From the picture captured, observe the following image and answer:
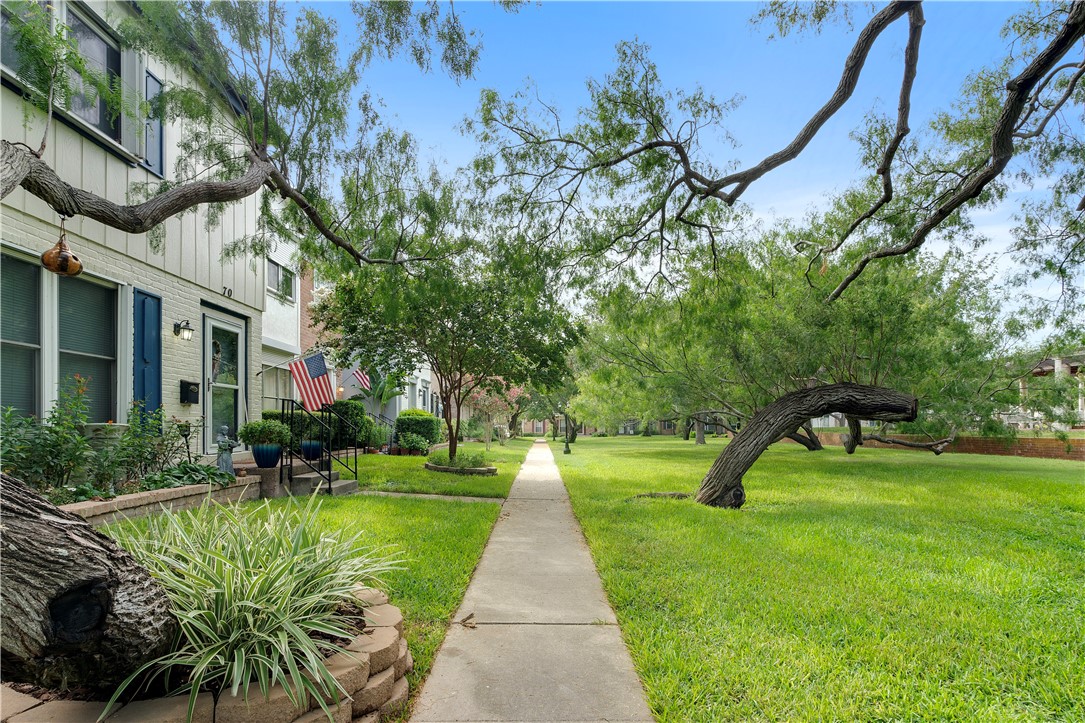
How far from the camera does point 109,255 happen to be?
6.88 meters

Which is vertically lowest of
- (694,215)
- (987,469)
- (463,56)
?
(987,469)

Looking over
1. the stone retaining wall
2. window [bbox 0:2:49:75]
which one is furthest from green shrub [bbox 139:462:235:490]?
the stone retaining wall

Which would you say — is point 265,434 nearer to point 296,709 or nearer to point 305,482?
point 305,482

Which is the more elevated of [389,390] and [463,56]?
[463,56]

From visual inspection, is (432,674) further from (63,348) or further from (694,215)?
(694,215)

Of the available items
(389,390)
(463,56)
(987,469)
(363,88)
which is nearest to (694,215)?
(463,56)

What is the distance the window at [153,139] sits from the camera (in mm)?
7438

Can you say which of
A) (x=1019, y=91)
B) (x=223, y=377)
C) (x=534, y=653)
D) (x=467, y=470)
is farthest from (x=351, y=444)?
(x=1019, y=91)

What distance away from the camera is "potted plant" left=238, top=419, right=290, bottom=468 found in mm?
8508

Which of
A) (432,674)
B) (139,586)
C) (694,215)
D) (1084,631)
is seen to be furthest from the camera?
(694,215)

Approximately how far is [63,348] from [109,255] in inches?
51.1

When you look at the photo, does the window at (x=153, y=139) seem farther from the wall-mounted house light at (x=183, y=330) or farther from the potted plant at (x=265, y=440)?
the potted plant at (x=265, y=440)

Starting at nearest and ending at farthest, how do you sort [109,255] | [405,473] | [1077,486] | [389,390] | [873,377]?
[109,255] < [1077,486] < [405,473] < [873,377] < [389,390]

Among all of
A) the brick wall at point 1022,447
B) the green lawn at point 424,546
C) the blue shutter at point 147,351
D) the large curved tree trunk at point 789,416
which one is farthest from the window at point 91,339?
the brick wall at point 1022,447
